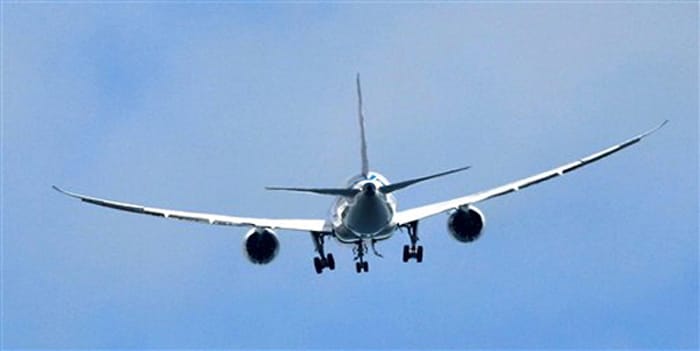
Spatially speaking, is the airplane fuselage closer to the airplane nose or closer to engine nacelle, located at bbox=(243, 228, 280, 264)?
the airplane nose

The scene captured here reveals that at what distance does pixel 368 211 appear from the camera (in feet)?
281

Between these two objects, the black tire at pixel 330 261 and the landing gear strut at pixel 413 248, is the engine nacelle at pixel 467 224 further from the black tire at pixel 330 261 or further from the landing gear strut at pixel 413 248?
the black tire at pixel 330 261

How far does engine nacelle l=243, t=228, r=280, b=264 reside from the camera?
91.5 metres

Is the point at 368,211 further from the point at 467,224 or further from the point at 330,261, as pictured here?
the point at 330,261

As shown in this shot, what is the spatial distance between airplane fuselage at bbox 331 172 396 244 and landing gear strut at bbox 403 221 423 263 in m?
3.11

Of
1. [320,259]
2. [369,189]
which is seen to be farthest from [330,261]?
[369,189]

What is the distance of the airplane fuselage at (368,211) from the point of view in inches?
3361

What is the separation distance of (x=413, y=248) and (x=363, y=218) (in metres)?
7.55

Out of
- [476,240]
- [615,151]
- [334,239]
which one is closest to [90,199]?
[334,239]

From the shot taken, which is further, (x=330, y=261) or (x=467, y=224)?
(x=330, y=261)

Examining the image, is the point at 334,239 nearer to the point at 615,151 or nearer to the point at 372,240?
the point at 372,240

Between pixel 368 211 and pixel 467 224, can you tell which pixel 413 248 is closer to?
pixel 467 224

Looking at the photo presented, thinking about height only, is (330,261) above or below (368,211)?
above

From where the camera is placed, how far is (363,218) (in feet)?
283
